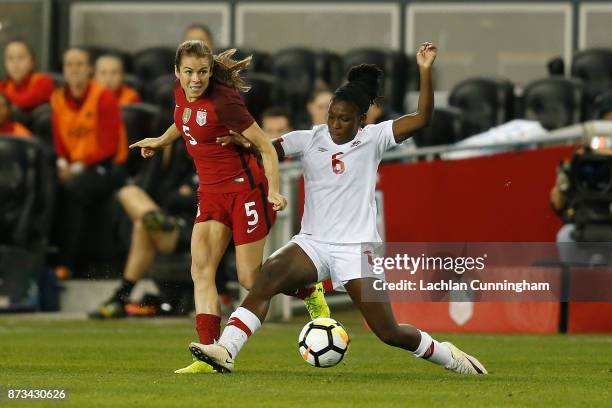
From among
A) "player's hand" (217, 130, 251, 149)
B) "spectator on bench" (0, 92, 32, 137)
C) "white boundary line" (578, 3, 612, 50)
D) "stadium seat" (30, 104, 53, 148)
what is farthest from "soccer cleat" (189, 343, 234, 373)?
"white boundary line" (578, 3, 612, 50)

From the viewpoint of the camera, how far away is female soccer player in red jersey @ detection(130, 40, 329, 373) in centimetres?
881

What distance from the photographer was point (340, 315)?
14484 millimetres

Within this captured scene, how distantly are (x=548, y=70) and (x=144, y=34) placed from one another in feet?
15.7

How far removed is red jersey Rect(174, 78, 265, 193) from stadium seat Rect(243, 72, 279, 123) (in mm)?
5937

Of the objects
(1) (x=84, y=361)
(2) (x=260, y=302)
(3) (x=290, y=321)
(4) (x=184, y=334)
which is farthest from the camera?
(3) (x=290, y=321)

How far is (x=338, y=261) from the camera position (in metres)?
8.36

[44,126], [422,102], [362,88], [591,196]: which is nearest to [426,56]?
[422,102]

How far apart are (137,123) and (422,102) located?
290 inches

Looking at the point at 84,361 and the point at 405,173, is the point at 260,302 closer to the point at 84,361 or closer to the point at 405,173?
the point at 84,361

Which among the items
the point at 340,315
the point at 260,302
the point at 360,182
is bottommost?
the point at 340,315

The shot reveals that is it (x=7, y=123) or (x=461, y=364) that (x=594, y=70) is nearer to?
(x=7, y=123)

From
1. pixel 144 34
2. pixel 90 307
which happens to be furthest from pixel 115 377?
pixel 144 34

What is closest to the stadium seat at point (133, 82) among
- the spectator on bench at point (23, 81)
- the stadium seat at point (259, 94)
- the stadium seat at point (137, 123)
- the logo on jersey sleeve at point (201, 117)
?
the spectator on bench at point (23, 81)

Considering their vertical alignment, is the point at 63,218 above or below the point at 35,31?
below
